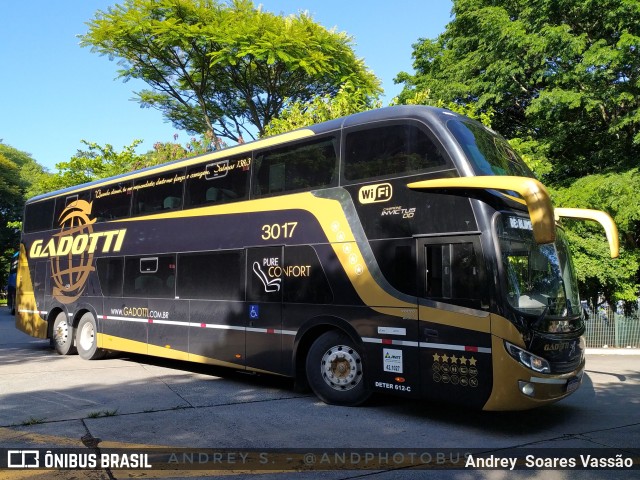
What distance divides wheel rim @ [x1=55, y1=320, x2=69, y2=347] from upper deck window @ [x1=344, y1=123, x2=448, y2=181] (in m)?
8.50

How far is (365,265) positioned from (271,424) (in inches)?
90.1

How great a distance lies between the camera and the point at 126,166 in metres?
26.8

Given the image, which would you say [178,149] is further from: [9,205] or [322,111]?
[9,205]

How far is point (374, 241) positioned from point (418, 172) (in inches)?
41.2

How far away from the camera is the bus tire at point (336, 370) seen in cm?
732

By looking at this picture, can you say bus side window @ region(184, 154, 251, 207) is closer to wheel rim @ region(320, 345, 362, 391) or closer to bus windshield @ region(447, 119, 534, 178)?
wheel rim @ region(320, 345, 362, 391)

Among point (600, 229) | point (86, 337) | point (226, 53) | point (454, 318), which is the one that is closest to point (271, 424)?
point (454, 318)

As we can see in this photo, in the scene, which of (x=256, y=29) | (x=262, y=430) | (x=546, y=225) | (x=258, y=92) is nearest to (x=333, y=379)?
(x=262, y=430)

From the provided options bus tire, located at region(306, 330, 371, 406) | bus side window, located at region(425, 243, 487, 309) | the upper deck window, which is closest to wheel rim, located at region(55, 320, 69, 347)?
bus tire, located at region(306, 330, 371, 406)

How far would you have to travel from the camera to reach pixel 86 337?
12180mm

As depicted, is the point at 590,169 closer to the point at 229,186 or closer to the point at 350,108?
the point at 350,108

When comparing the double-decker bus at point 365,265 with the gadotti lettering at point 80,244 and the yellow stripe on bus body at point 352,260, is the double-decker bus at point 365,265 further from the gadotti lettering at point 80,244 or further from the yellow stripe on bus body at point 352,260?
the gadotti lettering at point 80,244

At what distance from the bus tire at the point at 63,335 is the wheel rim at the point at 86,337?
15.9 inches

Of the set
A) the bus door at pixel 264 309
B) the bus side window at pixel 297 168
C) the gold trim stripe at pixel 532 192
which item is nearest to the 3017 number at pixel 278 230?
the bus door at pixel 264 309
